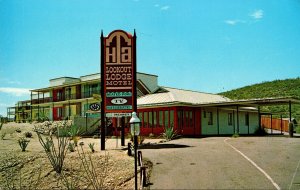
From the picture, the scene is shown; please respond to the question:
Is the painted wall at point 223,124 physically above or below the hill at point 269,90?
below

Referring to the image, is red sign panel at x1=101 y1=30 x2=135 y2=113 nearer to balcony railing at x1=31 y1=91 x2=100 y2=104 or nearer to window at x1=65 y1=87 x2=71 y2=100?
balcony railing at x1=31 y1=91 x2=100 y2=104

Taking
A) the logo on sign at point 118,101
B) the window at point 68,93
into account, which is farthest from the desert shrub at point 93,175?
the window at point 68,93

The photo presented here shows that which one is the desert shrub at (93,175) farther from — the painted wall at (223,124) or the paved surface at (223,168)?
the painted wall at (223,124)

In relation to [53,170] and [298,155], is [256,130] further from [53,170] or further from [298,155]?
[53,170]

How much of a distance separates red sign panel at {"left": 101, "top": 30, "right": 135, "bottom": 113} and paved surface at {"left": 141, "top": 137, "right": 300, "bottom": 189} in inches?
165

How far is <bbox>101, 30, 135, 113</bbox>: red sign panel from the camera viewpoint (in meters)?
20.3

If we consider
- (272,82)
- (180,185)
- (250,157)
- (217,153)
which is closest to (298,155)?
(250,157)

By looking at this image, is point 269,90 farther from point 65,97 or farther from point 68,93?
point 65,97

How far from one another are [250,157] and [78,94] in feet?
126

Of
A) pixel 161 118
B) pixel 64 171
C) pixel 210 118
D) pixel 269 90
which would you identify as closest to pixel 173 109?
pixel 161 118

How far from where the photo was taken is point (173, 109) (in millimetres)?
29141

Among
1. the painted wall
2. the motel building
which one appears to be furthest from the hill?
the painted wall

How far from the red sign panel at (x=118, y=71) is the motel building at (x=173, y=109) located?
1107 millimetres

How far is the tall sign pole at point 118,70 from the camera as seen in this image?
20.3 meters
